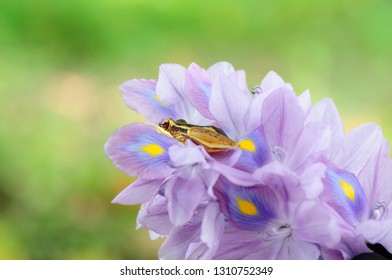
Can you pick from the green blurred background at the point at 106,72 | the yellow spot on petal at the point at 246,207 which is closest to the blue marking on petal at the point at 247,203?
the yellow spot on petal at the point at 246,207

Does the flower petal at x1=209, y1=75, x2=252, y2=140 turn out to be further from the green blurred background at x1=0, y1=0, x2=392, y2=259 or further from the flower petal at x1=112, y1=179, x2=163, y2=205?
the green blurred background at x1=0, y1=0, x2=392, y2=259

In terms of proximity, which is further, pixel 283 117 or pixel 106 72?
pixel 106 72

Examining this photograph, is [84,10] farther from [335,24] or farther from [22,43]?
[335,24]

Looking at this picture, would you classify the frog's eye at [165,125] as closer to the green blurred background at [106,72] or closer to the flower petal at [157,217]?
the flower petal at [157,217]

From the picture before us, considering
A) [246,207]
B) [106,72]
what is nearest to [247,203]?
[246,207]

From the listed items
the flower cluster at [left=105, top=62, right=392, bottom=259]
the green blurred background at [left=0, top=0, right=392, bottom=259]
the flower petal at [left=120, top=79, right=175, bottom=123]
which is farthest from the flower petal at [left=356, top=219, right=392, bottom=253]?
the green blurred background at [left=0, top=0, right=392, bottom=259]

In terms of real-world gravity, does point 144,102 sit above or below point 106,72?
above

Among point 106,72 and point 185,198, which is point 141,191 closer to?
point 185,198
